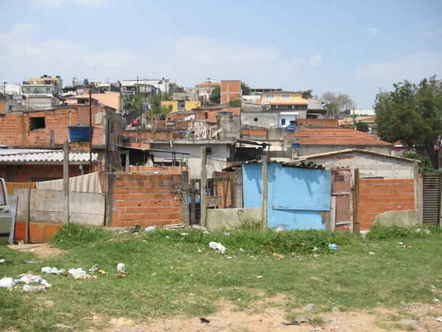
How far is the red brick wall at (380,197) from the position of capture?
1310 cm

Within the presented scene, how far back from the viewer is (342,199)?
12484 mm

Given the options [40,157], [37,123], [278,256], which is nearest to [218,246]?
[278,256]

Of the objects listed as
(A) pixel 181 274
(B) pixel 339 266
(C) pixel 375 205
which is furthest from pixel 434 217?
(A) pixel 181 274

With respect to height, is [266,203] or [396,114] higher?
[396,114]

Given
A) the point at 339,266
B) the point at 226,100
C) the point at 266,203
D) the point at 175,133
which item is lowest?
the point at 339,266

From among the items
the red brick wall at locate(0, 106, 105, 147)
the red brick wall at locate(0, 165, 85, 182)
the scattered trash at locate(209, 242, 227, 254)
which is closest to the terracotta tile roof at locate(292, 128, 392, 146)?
the red brick wall at locate(0, 106, 105, 147)

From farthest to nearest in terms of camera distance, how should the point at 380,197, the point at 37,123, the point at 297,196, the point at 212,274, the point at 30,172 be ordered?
the point at 37,123 → the point at 30,172 → the point at 380,197 → the point at 297,196 → the point at 212,274

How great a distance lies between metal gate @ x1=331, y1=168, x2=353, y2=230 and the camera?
12375 mm

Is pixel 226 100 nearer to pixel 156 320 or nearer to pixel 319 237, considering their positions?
pixel 319 237

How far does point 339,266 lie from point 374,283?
113 cm

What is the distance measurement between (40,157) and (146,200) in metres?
6.09

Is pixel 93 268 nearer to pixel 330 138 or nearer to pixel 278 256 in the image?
pixel 278 256

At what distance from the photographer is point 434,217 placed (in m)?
13.4

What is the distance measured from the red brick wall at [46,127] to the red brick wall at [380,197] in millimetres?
9488
